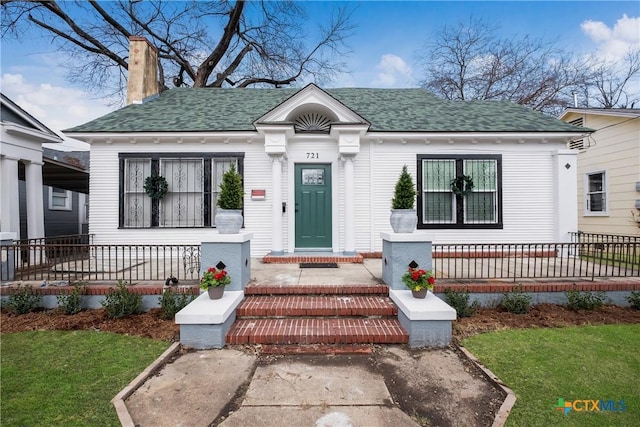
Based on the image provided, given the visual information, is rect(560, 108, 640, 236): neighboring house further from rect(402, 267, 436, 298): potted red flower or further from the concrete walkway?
the concrete walkway

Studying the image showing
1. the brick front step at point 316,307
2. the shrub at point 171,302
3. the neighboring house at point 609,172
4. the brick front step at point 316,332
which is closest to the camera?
the brick front step at point 316,332

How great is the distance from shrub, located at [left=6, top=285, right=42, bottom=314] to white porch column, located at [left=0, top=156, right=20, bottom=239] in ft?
10.4

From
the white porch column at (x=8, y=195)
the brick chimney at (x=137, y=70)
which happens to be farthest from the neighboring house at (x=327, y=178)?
the white porch column at (x=8, y=195)

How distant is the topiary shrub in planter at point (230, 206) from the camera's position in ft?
16.1

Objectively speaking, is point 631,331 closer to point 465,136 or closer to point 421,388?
point 421,388

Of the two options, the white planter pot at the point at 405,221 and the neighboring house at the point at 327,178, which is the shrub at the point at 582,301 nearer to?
the white planter pot at the point at 405,221

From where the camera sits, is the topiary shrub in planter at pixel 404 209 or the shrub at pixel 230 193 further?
the shrub at pixel 230 193

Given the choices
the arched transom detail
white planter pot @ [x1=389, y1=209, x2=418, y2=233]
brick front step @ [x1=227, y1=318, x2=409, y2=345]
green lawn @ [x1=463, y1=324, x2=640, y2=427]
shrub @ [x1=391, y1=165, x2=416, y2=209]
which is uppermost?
the arched transom detail

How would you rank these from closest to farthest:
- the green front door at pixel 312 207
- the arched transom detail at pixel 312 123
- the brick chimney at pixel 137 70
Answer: the arched transom detail at pixel 312 123 → the green front door at pixel 312 207 → the brick chimney at pixel 137 70

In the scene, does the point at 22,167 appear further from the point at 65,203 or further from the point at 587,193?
the point at 587,193

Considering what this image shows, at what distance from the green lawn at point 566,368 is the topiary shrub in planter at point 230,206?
13.1ft

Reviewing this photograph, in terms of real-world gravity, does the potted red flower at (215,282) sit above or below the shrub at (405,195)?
below

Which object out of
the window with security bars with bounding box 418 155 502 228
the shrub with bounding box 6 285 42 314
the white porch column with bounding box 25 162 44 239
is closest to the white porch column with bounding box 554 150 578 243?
the window with security bars with bounding box 418 155 502 228

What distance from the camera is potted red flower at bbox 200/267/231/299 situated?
14.3 feet
